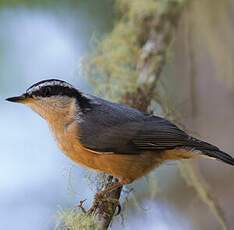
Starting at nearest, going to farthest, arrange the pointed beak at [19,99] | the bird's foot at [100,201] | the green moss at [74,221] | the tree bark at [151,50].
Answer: the green moss at [74,221] → the bird's foot at [100,201] → the pointed beak at [19,99] → the tree bark at [151,50]

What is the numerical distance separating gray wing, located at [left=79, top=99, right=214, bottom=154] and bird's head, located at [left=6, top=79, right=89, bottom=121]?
72 mm

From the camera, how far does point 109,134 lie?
9.96 feet

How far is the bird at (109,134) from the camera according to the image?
2963 millimetres

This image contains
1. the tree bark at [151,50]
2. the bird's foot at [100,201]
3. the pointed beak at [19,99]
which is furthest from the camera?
the tree bark at [151,50]

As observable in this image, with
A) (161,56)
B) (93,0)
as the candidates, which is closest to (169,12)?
(161,56)

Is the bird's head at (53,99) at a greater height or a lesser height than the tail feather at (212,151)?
greater

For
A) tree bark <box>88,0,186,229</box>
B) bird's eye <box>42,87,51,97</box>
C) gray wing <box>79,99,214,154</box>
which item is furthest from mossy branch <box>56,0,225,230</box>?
bird's eye <box>42,87,51,97</box>

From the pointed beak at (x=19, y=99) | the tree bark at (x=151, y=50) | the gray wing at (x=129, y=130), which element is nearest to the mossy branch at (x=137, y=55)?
the tree bark at (x=151, y=50)

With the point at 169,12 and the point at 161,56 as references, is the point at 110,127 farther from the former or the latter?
the point at 169,12

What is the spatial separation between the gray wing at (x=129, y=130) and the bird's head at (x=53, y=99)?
7 centimetres

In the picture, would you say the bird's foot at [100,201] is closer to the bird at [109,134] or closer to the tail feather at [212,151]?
the bird at [109,134]

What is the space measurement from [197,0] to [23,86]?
3.90ft

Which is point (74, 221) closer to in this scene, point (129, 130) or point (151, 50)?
point (129, 130)

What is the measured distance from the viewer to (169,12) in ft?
12.1
